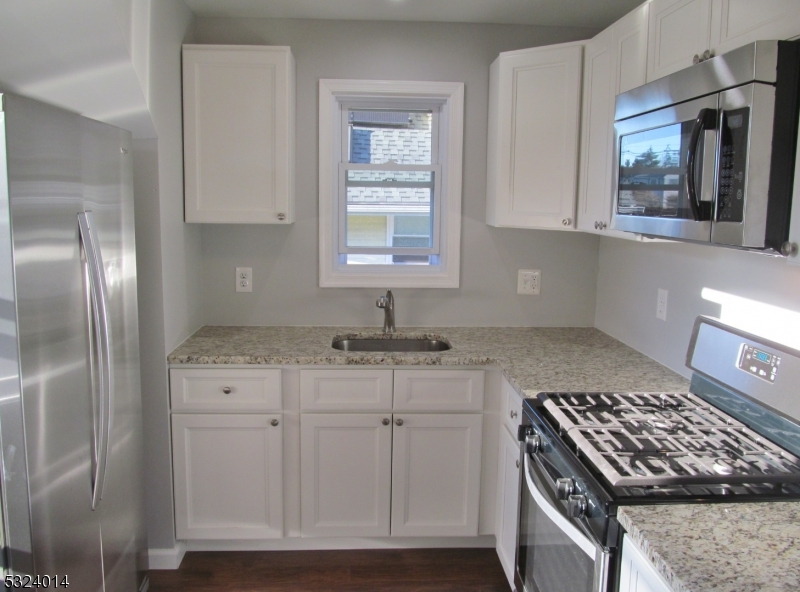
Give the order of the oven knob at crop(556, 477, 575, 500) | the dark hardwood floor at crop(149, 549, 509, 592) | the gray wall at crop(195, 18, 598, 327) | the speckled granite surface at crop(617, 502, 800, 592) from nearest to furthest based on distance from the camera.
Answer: the speckled granite surface at crop(617, 502, 800, 592)
the oven knob at crop(556, 477, 575, 500)
the dark hardwood floor at crop(149, 549, 509, 592)
the gray wall at crop(195, 18, 598, 327)

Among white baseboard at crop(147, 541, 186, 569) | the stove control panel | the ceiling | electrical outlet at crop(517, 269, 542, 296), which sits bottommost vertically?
white baseboard at crop(147, 541, 186, 569)

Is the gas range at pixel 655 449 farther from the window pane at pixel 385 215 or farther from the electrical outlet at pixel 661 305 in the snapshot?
the window pane at pixel 385 215

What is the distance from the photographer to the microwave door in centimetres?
152

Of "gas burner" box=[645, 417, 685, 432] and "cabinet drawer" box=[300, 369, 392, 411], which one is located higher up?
"gas burner" box=[645, 417, 685, 432]

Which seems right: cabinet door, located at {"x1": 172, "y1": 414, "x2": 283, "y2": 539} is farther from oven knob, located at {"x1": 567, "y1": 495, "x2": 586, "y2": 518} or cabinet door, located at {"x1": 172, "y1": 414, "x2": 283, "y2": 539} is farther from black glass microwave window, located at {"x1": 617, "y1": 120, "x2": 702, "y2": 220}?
black glass microwave window, located at {"x1": 617, "y1": 120, "x2": 702, "y2": 220}

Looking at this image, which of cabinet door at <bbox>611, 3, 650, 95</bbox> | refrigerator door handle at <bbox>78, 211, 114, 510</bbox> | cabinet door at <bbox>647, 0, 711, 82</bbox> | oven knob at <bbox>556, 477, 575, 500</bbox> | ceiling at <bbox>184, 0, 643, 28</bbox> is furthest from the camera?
ceiling at <bbox>184, 0, 643, 28</bbox>

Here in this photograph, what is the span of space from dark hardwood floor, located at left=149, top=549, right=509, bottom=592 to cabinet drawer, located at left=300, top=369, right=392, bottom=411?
66cm

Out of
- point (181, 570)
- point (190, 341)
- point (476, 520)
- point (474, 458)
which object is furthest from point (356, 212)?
point (181, 570)

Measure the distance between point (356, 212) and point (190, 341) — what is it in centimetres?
99

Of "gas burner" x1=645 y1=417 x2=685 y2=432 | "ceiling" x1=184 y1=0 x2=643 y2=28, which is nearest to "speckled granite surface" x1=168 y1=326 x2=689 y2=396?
"gas burner" x1=645 y1=417 x2=685 y2=432

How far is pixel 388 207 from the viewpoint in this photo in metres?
3.19

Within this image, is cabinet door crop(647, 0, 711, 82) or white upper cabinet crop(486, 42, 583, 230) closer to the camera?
cabinet door crop(647, 0, 711, 82)

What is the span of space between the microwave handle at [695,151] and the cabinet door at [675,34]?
0.30 m

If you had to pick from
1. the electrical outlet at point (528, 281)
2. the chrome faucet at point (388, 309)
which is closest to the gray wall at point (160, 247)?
the chrome faucet at point (388, 309)
